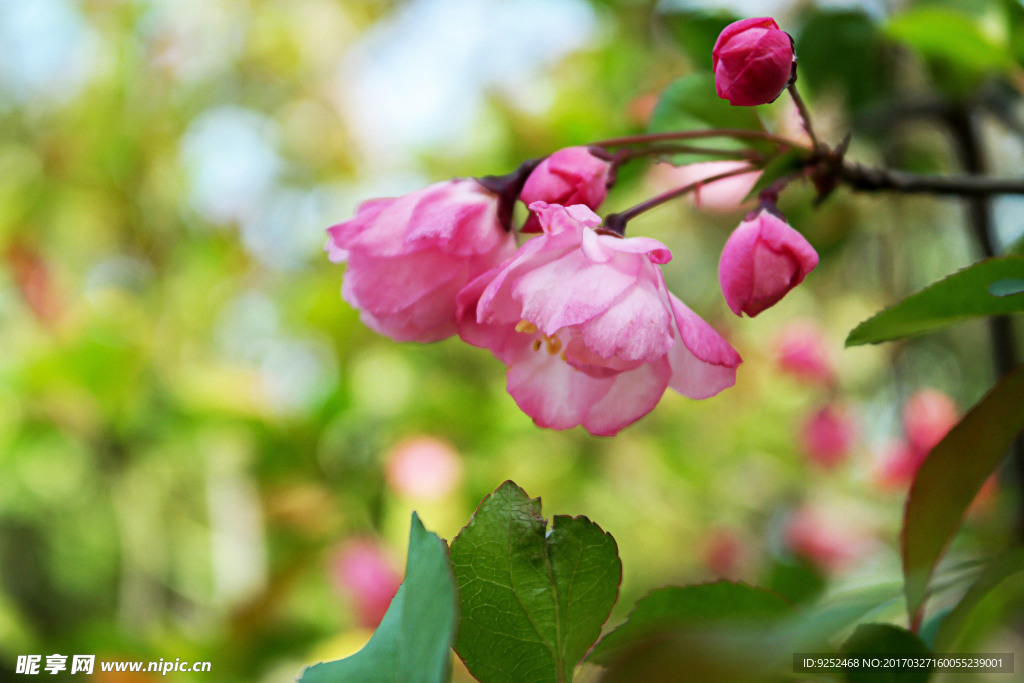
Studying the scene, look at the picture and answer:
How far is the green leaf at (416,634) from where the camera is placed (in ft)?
0.75

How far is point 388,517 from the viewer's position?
1185 millimetres

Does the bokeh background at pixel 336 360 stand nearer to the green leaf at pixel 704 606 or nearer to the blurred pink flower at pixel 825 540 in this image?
the blurred pink flower at pixel 825 540

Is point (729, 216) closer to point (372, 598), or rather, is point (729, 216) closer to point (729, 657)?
point (372, 598)

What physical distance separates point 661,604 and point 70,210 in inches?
66.0

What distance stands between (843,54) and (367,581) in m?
0.88

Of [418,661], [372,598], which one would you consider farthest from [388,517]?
[418,661]

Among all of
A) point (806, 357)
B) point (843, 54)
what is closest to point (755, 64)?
point (843, 54)

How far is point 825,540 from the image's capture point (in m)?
1.23

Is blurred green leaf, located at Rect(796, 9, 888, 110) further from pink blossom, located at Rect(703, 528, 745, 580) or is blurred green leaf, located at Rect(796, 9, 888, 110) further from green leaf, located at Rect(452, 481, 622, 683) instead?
pink blossom, located at Rect(703, 528, 745, 580)

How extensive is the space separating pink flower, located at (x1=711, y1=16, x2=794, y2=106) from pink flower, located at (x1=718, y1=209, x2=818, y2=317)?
6cm

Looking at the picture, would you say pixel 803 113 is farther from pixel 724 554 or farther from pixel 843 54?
pixel 724 554

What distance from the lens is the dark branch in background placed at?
621 millimetres

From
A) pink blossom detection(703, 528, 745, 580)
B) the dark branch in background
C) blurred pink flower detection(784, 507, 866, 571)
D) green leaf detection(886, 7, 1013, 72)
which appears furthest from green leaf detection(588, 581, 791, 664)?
pink blossom detection(703, 528, 745, 580)

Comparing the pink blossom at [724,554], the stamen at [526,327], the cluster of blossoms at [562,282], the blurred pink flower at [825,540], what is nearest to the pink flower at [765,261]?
the cluster of blossoms at [562,282]
